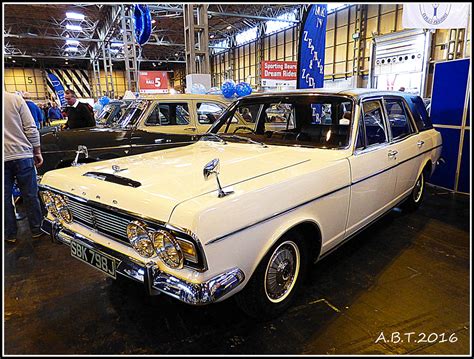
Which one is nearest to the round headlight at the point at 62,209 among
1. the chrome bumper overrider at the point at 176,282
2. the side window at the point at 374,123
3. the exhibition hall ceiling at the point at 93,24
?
the chrome bumper overrider at the point at 176,282

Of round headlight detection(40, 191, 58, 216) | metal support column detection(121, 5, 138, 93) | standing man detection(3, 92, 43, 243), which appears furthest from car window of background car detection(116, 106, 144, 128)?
metal support column detection(121, 5, 138, 93)

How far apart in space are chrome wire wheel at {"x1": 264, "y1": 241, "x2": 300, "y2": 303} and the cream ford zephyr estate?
1 centimetres

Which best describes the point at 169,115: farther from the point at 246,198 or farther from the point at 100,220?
the point at 246,198

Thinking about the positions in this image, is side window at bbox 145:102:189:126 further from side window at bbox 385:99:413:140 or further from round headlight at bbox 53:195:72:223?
side window at bbox 385:99:413:140

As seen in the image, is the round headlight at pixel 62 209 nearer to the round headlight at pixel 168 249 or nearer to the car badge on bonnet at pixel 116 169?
the car badge on bonnet at pixel 116 169

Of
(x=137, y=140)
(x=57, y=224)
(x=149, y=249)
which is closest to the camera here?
(x=149, y=249)

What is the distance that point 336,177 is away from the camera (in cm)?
255

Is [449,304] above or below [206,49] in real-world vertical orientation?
below

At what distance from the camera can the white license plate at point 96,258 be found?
2084 mm

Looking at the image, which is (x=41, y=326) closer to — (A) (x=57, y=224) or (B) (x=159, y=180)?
(A) (x=57, y=224)

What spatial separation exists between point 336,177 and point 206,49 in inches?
273

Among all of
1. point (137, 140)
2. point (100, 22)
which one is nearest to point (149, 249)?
point (137, 140)

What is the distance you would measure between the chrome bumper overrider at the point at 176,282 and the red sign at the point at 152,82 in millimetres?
13725

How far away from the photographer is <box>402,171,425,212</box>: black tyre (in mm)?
4398
